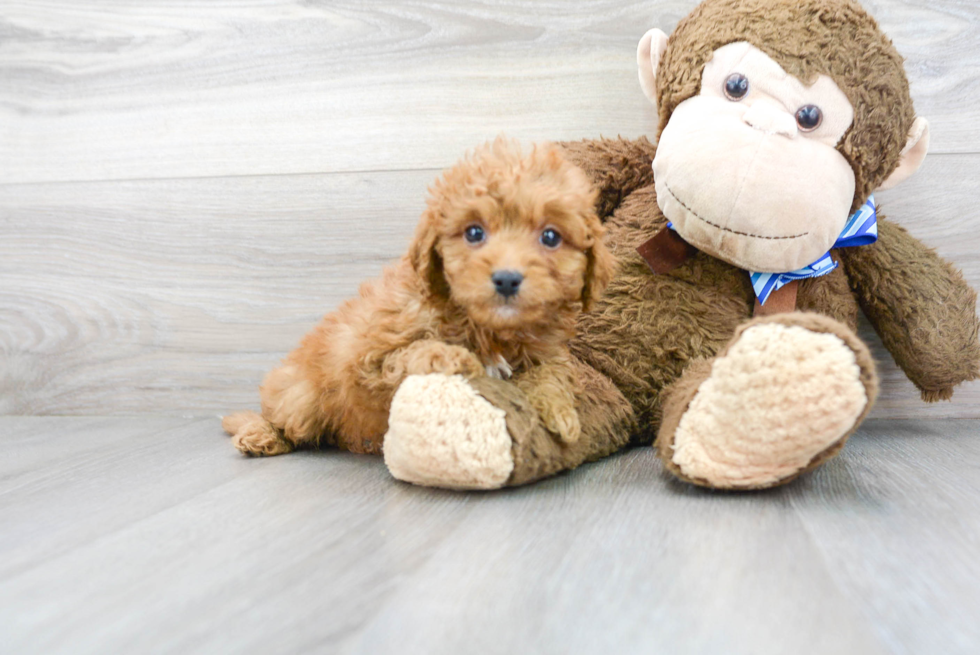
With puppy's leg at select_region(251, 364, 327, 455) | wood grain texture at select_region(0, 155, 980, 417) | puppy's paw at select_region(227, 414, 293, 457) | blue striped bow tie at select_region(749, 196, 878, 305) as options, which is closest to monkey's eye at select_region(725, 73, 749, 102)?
blue striped bow tie at select_region(749, 196, 878, 305)

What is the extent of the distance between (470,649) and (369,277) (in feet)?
3.32

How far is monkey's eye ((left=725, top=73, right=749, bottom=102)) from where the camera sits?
102cm

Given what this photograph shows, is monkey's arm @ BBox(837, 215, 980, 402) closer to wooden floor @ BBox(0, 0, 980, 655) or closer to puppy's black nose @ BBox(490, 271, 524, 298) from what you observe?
wooden floor @ BBox(0, 0, 980, 655)

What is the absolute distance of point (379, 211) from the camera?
1.45m

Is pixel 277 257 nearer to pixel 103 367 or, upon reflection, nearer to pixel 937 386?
pixel 103 367

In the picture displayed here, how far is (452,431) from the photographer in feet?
2.81

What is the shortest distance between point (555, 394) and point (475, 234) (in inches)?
9.1

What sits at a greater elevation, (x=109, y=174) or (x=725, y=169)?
(x=725, y=169)

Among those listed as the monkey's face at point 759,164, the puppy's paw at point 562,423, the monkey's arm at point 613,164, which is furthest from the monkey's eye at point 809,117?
the puppy's paw at point 562,423

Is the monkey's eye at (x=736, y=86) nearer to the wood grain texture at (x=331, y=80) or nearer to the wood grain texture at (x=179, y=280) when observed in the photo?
the wood grain texture at (x=331, y=80)

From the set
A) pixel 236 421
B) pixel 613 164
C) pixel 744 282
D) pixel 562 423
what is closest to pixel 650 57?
pixel 613 164

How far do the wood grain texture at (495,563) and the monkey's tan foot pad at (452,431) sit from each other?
0.04 metres

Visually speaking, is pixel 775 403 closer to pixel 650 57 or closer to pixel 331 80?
pixel 650 57

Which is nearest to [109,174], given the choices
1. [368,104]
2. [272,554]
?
[368,104]
